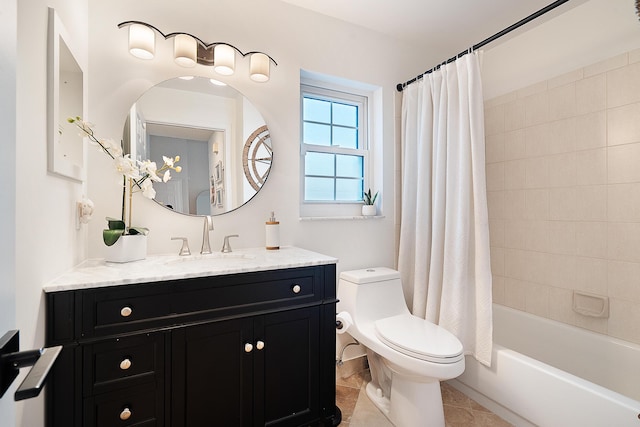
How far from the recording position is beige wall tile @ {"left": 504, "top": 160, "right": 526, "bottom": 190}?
2.09 m

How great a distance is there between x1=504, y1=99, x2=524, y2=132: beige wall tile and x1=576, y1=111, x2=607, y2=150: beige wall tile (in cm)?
35

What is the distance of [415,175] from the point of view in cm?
212

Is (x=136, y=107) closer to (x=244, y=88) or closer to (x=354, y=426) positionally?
(x=244, y=88)

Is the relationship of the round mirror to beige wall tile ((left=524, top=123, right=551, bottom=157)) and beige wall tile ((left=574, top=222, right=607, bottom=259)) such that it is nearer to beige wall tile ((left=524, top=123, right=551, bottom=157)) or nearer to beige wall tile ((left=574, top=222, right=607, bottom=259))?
beige wall tile ((left=524, top=123, right=551, bottom=157))

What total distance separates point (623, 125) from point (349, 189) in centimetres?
166

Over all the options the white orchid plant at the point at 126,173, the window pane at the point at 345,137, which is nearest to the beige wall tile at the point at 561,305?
→ the window pane at the point at 345,137

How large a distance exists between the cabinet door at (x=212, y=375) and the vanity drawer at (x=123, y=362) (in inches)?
2.4

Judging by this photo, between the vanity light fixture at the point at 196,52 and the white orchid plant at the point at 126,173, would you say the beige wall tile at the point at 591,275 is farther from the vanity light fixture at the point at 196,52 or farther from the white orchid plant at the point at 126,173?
the white orchid plant at the point at 126,173

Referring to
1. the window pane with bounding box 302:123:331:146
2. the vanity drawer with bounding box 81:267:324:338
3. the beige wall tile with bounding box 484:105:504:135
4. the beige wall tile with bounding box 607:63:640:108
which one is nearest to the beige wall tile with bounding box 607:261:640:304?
the beige wall tile with bounding box 607:63:640:108

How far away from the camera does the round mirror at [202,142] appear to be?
1.55 m

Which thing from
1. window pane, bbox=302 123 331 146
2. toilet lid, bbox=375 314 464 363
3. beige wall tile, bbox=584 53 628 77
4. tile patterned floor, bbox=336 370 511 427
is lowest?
tile patterned floor, bbox=336 370 511 427

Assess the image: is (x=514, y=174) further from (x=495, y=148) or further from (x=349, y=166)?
(x=349, y=166)

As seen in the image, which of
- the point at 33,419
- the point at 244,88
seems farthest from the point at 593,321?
the point at 33,419

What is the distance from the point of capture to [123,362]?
41.6 inches
